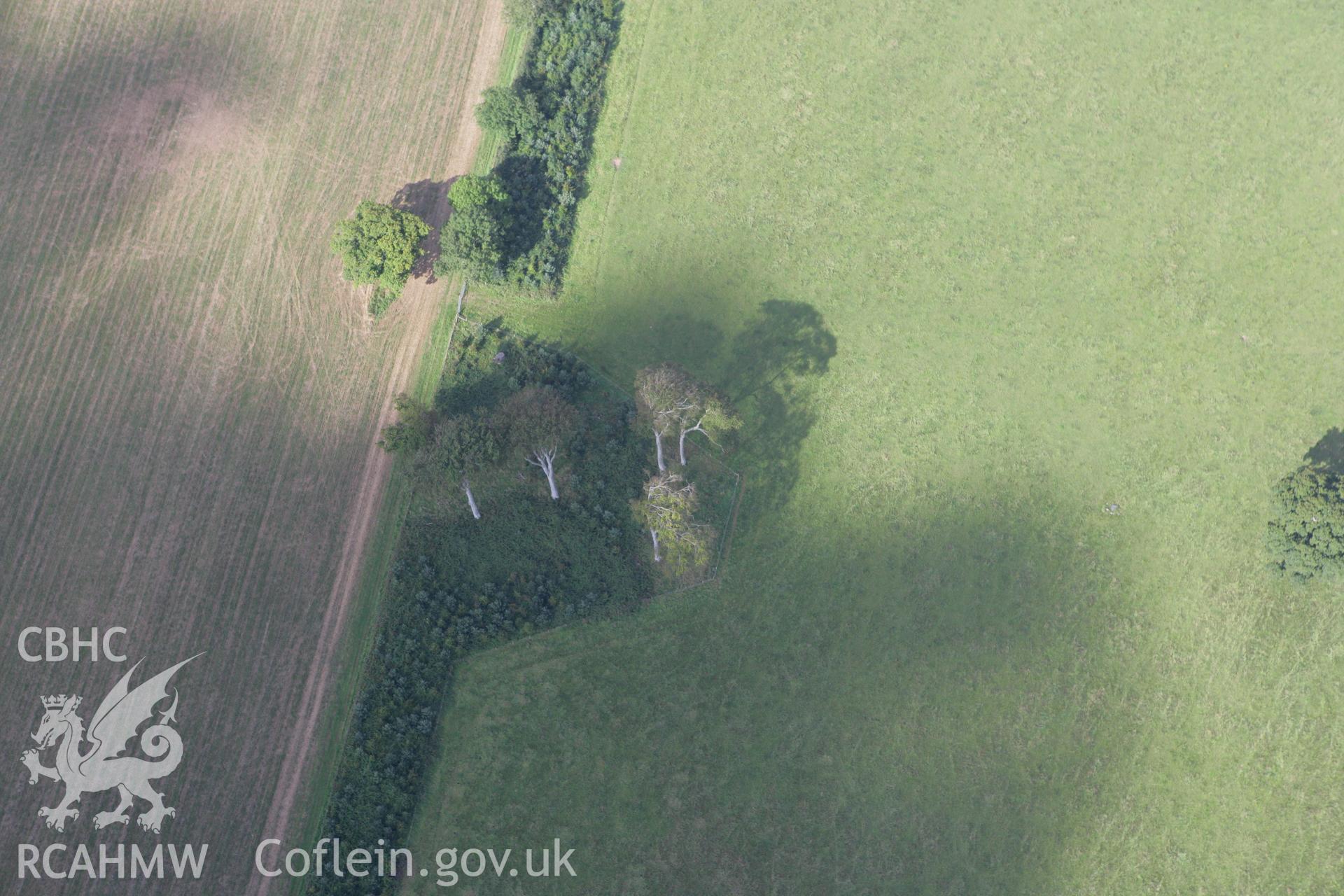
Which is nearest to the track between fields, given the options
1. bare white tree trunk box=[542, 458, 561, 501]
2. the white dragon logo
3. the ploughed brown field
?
the ploughed brown field

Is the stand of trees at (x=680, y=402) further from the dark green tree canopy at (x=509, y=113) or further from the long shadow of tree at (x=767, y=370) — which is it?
the dark green tree canopy at (x=509, y=113)

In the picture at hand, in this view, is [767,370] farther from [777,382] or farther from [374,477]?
[374,477]

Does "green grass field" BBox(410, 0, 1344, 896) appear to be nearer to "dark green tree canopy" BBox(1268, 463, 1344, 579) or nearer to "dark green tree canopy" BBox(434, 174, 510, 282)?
"dark green tree canopy" BBox(1268, 463, 1344, 579)

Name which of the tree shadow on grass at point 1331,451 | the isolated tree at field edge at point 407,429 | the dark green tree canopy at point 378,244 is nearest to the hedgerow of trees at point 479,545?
the isolated tree at field edge at point 407,429

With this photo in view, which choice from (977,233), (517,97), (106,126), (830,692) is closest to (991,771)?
(830,692)

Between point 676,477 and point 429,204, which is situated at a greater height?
point 429,204

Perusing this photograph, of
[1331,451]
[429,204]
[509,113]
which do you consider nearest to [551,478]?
[429,204]
